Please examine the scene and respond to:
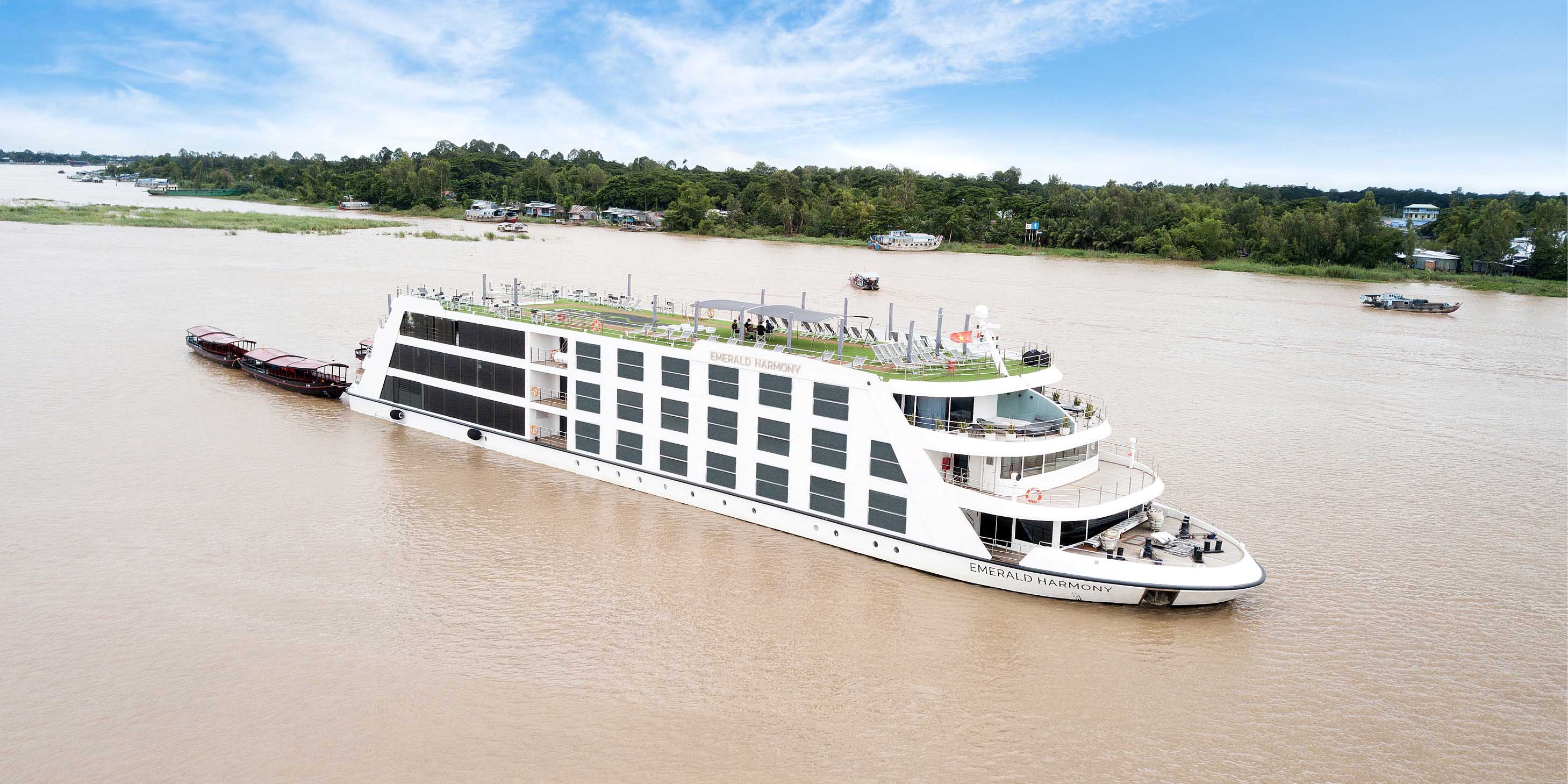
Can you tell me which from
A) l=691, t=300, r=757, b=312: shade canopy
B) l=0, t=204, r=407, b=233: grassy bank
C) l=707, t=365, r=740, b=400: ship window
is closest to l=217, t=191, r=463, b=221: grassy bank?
l=0, t=204, r=407, b=233: grassy bank

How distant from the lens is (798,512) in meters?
19.3

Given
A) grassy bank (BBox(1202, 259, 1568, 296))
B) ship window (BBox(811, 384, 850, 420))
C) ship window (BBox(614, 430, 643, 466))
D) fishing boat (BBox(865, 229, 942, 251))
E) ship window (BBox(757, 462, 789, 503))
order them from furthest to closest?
fishing boat (BBox(865, 229, 942, 251)), grassy bank (BBox(1202, 259, 1568, 296)), ship window (BBox(614, 430, 643, 466)), ship window (BBox(757, 462, 789, 503)), ship window (BBox(811, 384, 850, 420))

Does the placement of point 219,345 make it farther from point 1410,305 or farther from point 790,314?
point 1410,305

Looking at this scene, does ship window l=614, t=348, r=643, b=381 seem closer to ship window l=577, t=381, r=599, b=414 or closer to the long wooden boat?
ship window l=577, t=381, r=599, b=414

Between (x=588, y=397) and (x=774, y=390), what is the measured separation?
534cm

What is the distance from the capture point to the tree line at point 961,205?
78.3 metres

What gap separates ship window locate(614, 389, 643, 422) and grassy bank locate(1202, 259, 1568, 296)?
70.6 m

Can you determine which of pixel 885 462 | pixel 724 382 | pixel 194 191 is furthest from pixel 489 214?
pixel 885 462

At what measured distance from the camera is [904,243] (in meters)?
93.2

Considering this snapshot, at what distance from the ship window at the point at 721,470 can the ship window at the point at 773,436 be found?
920 millimetres

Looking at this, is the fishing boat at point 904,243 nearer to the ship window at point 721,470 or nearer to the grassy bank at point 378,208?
the grassy bank at point 378,208

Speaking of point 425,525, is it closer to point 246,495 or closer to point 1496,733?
point 246,495

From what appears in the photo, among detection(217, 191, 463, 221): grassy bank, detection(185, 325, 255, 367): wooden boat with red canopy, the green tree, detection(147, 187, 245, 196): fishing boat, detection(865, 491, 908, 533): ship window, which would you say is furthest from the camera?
detection(147, 187, 245, 196): fishing boat

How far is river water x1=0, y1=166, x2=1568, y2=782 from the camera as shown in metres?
13.2
